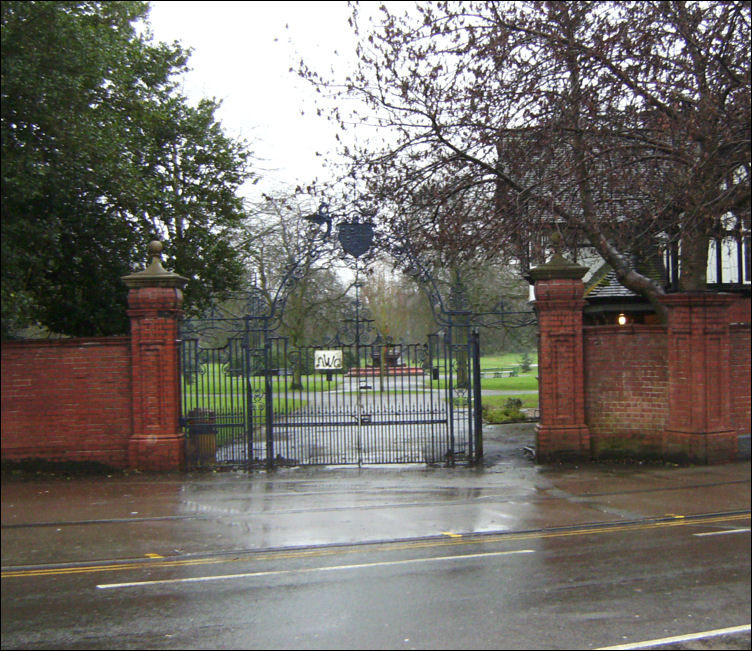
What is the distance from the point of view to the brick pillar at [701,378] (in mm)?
11320

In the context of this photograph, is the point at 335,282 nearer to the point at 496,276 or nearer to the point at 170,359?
the point at 170,359

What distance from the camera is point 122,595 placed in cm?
598

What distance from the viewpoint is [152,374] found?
11.6 metres

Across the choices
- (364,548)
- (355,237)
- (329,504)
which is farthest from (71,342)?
(364,548)

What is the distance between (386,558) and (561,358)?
5.83 metres

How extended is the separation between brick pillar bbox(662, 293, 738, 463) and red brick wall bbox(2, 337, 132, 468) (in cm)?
866

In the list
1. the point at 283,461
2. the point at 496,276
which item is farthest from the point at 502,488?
the point at 496,276

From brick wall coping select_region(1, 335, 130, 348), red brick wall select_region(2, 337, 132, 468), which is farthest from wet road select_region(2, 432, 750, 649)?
brick wall coping select_region(1, 335, 130, 348)

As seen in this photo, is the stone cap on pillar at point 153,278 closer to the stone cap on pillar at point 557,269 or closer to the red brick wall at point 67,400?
the red brick wall at point 67,400

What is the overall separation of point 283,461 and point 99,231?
17.6ft

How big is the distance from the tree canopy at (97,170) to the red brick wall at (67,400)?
29.2 inches

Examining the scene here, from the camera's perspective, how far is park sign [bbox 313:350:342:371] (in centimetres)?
1197

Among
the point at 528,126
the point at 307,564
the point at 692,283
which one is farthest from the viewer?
the point at 692,283

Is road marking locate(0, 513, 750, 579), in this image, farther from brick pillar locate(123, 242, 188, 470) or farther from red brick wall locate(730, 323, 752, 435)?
brick pillar locate(123, 242, 188, 470)
